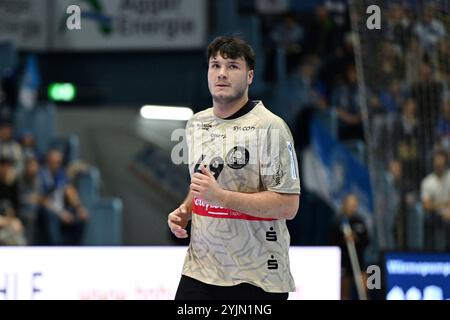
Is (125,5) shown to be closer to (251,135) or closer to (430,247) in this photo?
(430,247)

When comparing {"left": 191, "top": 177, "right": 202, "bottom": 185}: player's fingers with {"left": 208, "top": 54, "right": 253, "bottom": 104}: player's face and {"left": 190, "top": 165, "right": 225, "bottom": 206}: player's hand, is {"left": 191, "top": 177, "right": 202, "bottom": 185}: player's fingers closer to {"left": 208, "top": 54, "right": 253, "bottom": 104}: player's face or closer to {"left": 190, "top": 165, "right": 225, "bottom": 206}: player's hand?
{"left": 190, "top": 165, "right": 225, "bottom": 206}: player's hand

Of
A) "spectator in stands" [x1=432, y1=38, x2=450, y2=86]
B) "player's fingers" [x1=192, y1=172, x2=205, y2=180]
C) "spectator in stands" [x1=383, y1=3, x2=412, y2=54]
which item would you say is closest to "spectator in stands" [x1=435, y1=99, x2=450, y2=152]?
"spectator in stands" [x1=432, y1=38, x2=450, y2=86]

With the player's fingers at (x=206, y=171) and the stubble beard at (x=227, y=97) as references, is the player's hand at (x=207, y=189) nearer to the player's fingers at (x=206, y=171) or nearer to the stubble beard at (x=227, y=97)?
the player's fingers at (x=206, y=171)

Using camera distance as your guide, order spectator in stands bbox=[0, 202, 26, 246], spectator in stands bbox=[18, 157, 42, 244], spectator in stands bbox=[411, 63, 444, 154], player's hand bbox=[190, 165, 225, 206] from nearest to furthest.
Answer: player's hand bbox=[190, 165, 225, 206]
spectator in stands bbox=[0, 202, 26, 246]
spectator in stands bbox=[411, 63, 444, 154]
spectator in stands bbox=[18, 157, 42, 244]

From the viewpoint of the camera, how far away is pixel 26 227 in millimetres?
10477

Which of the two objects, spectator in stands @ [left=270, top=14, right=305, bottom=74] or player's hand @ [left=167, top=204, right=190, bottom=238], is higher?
spectator in stands @ [left=270, top=14, right=305, bottom=74]

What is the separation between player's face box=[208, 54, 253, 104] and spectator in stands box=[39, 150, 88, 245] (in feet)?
21.7

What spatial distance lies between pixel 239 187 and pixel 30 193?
6886 mm

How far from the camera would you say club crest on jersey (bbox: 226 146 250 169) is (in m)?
4.02

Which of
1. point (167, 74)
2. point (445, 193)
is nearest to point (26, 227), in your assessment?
point (167, 74)

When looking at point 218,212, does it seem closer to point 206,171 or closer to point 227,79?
point 206,171

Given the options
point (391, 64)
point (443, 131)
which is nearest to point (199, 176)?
point (391, 64)

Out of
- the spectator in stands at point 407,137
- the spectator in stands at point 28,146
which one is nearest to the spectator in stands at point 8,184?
the spectator in stands at point 28,146

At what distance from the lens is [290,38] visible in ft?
41.1
